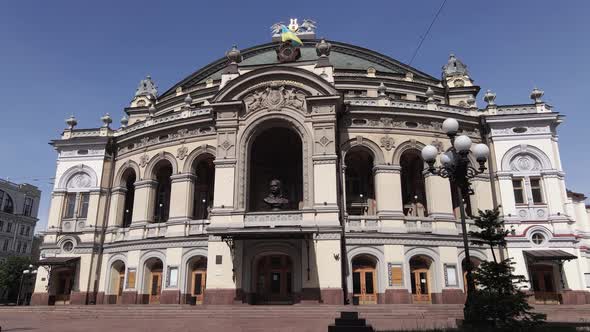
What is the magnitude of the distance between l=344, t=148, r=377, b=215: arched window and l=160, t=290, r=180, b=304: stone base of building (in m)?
14.1

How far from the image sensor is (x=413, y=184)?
3556 cm

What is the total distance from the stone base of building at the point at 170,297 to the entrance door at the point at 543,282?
25.3 meters

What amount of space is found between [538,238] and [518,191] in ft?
12.0

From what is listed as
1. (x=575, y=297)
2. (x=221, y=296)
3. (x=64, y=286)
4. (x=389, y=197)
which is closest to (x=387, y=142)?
(x=389, y=197)

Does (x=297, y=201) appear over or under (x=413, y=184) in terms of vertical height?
under

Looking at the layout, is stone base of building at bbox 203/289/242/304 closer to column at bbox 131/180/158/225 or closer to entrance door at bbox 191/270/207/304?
entrance door at bbox 191/270/207/304

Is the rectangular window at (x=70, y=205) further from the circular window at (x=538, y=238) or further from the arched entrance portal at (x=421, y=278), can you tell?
the circular window at (x=538, y=238)

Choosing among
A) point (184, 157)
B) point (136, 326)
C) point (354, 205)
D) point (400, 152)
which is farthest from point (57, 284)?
point (400, 152)

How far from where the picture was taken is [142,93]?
149 feet

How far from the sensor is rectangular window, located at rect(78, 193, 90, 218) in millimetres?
37375

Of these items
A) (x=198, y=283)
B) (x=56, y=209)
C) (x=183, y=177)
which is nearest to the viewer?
(x=198, y=283)

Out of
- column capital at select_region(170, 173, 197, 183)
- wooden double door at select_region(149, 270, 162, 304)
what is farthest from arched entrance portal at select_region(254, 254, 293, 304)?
column capital at select_region(170, 173, 197, 183)

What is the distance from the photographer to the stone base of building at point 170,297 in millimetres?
31312

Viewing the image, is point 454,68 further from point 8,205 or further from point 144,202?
point 8,205
